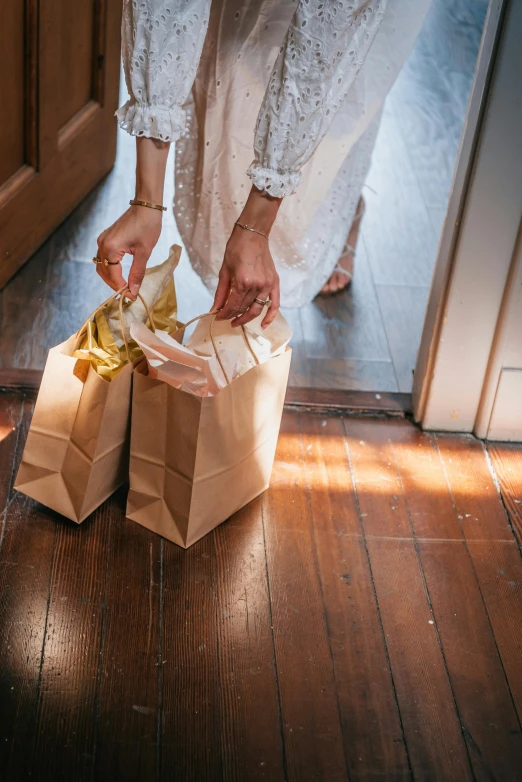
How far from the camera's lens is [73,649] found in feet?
3.91

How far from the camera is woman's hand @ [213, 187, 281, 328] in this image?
1211mm

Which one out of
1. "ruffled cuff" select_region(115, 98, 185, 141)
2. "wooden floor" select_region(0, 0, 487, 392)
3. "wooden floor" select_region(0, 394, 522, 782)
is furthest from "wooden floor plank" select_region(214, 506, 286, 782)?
"ruffled cuff" select_region(115, 98, 185, 141)

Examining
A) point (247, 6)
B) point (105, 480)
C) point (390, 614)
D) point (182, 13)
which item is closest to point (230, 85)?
point (247, 6)

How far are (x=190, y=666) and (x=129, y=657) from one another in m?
0.09

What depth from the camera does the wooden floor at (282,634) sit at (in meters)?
1.09

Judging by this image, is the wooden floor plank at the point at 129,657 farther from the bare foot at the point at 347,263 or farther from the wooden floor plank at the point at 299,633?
the bare foot at the point at 347,263

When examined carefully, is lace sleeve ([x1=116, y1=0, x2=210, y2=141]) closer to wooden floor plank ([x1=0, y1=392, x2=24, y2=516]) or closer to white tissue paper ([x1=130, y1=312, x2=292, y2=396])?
white tissue paper ([x1=130, y1=312, x2=292, y2=396])

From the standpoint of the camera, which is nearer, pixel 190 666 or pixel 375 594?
pixel 190 666

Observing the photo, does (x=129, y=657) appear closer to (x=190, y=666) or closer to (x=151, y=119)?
(x=190, y=666)

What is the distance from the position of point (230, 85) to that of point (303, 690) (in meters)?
1.00

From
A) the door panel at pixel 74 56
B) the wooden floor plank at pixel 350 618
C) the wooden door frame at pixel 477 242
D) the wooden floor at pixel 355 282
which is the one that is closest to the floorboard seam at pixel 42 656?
the wooden floor plank at pixel 350 618

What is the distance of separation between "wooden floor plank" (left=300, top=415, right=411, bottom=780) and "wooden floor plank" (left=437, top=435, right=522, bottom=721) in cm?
18

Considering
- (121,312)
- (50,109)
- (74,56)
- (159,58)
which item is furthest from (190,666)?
(74,56)

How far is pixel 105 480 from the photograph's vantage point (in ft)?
4.44
